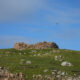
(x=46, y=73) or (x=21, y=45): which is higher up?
(x=21, y=45)

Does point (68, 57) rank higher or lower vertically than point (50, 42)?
lower

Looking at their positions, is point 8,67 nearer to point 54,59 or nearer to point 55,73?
point 55,73

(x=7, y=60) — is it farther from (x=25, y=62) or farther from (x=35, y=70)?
(x=35, y=70)

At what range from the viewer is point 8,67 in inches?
1430

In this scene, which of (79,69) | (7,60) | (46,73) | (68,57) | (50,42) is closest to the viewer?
(46,73)

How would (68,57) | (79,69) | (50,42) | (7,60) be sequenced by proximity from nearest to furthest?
(79,69) < (7,60) < (68,57) < (50,42)

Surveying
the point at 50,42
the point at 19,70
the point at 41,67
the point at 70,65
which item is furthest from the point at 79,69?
the point at 50,42

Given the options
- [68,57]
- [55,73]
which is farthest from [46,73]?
[68,57]

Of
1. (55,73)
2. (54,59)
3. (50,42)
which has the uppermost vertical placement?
(50,42)

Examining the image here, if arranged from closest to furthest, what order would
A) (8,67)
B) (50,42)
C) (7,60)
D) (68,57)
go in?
1. (8,67)
2. (7,60)
3. (68,57)
4. (50,42)

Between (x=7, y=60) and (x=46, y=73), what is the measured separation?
9.82 metres

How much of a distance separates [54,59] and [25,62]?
196 inches

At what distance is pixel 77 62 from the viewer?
141 ft

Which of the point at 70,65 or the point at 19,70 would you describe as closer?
the point at 19,70
